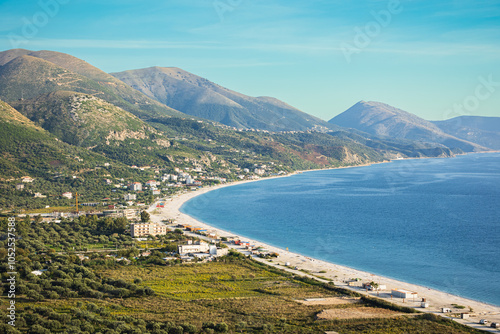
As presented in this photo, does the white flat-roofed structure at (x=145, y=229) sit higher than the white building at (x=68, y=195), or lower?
lower

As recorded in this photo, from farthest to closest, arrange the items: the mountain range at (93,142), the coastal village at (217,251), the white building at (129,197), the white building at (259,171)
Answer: the white building at (259,171) → the mountain range at (93,142) → the white building at (129,197) → the coastal village at (217,251)

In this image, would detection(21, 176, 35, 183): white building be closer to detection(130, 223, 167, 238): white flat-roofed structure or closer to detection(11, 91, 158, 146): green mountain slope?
detection(11, 91, 158, 146): green mountain slope

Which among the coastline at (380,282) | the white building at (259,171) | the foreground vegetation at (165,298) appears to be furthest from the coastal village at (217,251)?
the white building at (259,171)

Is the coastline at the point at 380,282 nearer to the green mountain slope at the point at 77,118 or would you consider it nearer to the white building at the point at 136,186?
the white building at the point at 136,186

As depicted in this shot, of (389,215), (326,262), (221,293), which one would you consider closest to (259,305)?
(221,293)

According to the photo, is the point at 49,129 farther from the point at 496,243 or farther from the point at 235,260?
the point at 496,243

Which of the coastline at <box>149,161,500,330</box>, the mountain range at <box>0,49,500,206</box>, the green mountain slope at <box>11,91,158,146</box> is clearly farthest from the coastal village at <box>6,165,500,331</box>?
the green mountain slope at <box>11,91,158,146</box>

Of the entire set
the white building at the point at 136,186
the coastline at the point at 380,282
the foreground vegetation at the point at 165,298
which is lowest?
the foreground vegetation at the point at 165,298
